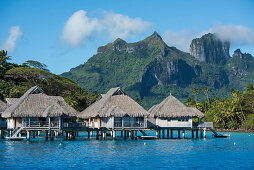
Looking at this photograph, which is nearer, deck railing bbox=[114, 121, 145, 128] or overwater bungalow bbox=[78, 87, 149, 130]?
overwater bungalow bbox=[78, 87, 149, 130]

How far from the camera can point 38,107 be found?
155 feet

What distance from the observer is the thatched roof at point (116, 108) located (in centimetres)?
4725

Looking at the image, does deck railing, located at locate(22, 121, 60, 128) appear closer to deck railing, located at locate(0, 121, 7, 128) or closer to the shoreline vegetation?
deck railing, located at locate(0, 121, 7, 128)

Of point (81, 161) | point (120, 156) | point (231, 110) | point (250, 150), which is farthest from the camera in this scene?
A: point (231, 110)

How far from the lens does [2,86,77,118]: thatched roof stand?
4531 centimetres

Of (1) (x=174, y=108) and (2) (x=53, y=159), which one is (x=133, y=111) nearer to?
(1) (x=174, y=108)

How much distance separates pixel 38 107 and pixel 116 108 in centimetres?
887

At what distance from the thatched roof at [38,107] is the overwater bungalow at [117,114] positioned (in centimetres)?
297

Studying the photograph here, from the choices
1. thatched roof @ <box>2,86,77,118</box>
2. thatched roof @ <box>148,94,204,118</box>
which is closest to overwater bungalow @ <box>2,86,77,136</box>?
thatched roof @ <box>2,86,77,118</box>

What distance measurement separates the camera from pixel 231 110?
259ft

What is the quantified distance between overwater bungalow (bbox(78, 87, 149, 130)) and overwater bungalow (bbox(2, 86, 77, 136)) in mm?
2974

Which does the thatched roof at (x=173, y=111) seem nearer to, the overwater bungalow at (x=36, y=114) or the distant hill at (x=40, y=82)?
the overwater bungalow at (x=36, y=114)

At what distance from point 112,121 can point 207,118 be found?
150 feet

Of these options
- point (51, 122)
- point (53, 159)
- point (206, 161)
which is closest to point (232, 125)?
point (51, 122)
